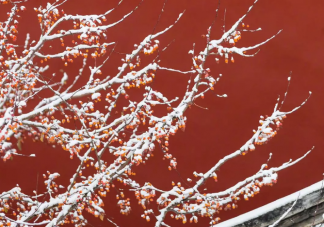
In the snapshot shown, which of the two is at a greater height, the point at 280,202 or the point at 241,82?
the point at 241,82

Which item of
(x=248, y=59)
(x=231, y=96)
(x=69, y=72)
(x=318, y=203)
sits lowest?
(x=318, y=203)

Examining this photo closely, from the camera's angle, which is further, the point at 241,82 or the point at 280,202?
the point at 241,82

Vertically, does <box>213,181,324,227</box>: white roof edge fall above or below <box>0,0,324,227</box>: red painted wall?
below

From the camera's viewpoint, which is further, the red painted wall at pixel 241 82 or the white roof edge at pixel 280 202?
the red painted wall at pixel 241 82

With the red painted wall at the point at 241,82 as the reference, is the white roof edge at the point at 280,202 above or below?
below

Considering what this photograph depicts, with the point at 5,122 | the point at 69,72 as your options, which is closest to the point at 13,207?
the point at 69,72

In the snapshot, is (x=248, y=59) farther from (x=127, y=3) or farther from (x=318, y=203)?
(x=318, y=203)

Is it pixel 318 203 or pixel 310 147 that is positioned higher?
pixel 310 147

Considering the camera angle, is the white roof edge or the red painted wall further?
the red painted wall
